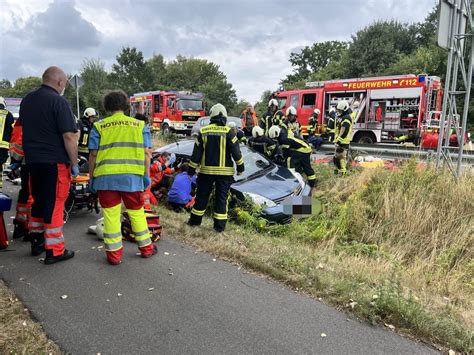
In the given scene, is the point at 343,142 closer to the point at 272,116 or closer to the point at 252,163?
the point at 272,116

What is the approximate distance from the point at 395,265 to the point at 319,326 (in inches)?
89.4

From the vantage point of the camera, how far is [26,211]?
181 inches

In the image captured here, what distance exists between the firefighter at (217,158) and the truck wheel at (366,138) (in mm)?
12747

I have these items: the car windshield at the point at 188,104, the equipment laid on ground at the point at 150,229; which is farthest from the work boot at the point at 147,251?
the car windshield at the point at 188,104

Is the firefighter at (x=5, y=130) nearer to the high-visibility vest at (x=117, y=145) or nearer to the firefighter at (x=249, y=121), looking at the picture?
the high-visibility vest at (x=117, y=145)

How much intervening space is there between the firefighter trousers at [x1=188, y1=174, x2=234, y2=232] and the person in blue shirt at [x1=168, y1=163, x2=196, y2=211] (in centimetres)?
99

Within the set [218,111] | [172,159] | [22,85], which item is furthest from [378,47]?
[22,85]

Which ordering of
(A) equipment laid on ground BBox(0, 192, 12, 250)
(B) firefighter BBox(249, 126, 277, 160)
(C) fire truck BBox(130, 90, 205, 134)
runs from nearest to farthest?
(A) equipment laid on ground BBox(0, 192, 12, 250) < (B) firefighter BBox(249, 126, 277, 160) < (C) fire truck BBox(130, 90, 205, 134)

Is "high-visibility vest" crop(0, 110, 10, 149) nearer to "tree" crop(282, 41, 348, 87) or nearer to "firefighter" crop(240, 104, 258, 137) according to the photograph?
"firefighter" crop(240, 104, 258, 137)

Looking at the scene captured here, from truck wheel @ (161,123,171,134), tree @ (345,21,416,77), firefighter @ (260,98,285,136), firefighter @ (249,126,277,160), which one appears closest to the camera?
firefighter @ (249,126,277,160)

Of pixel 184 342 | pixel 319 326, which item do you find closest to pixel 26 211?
pixel 184 342

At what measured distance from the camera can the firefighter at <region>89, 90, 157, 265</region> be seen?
368 centimetres

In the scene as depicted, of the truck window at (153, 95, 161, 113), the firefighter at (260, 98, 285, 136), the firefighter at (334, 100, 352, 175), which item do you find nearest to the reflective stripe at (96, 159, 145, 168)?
the firefighter at (334, 100, 352, 175)

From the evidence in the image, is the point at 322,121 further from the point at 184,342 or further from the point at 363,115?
the point at 184,342
